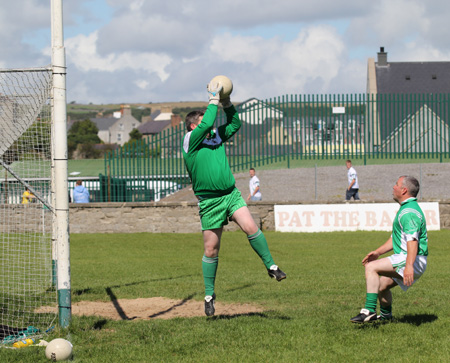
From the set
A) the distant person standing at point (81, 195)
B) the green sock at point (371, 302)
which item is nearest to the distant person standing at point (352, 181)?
the distant person standing at point (81, 195)

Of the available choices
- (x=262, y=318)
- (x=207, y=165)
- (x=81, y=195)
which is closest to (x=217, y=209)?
(x=207, y=165)

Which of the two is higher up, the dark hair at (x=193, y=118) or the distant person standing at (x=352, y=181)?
the dark hair at (x=193, y=118)

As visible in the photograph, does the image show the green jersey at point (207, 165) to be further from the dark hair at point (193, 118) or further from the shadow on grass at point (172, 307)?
the shadow on grass at point (172, 307)

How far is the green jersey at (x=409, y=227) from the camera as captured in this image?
6188 mm

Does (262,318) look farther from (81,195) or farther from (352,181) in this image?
(81,195)

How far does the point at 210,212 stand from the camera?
711 centimetres

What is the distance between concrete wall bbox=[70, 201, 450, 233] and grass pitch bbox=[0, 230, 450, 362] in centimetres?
474

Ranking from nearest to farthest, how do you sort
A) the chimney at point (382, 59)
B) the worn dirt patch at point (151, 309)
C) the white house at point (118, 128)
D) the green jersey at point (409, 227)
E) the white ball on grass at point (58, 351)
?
the white ball on grass at point (58, 351) < the green jersey at point (409, 227) < the worn dirt patch at point (151, 309) < the chimney at point (382, 59) < the white house at point (118, 128)

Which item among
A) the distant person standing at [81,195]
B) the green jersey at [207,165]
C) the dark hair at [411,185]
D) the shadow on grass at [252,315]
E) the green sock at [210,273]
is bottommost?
the shadow on grass at [252,315]

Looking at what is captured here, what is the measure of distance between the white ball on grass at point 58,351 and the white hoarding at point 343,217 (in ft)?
48.3

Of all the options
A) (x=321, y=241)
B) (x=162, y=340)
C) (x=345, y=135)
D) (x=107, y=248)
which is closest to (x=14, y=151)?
(x=162, y=340)

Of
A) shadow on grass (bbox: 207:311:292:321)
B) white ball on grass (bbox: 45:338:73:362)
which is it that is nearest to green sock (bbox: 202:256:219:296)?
shadow on grass (bbox: 207:311:292:321)

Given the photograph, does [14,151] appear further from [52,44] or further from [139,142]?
[139,142]

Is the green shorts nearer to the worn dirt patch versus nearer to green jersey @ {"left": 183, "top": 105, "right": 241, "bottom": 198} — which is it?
green jersey @ {"left": 183, "top": 105, "right": 241, "bottom": 198}
